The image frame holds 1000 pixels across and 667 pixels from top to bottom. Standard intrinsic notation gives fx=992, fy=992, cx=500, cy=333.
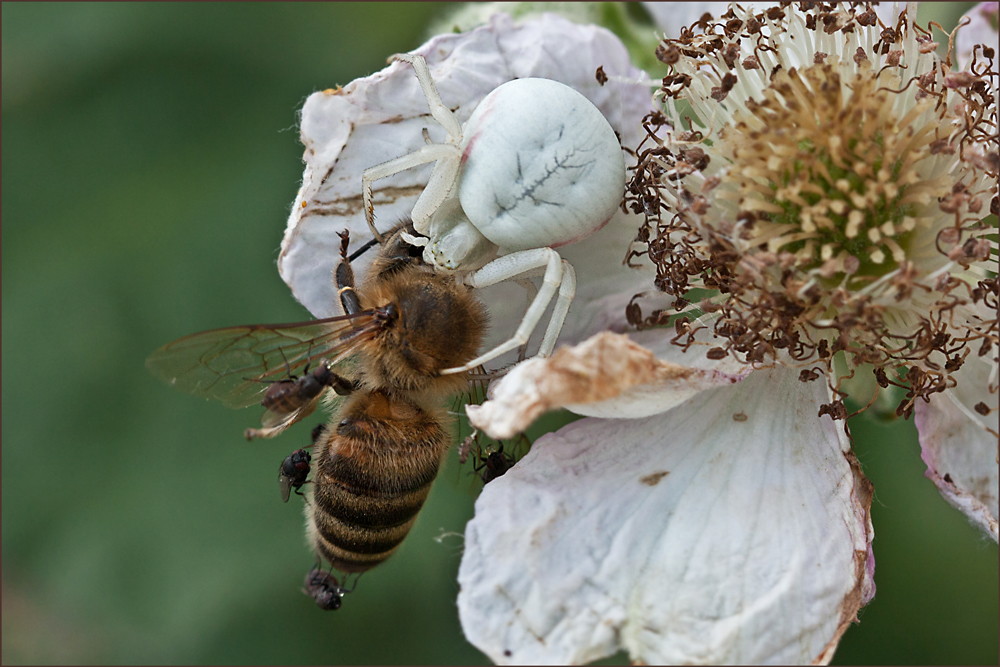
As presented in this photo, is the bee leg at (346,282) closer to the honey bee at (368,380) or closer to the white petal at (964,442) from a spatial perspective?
A: the honey bee at (368,380)

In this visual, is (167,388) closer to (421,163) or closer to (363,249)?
(363,249)

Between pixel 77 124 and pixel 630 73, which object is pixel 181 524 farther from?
pixel 630 73

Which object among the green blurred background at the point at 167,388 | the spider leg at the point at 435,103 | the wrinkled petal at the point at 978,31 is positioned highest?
the spider leg at the point at 435,103

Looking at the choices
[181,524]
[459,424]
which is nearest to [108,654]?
[181,524]

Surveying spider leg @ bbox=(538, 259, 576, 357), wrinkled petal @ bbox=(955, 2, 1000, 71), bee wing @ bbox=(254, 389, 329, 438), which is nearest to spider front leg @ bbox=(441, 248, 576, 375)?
spider leg @ bbox=(538, 259, 576, 357)

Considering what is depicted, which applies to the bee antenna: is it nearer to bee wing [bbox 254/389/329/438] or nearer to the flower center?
bee wing [bbox 254/389/329/438]

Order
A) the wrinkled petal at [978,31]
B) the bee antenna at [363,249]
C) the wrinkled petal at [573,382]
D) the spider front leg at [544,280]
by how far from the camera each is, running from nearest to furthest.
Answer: the wrinkled petal at [573,382] < the spider front leg at [544,280] < the bee antenna at [363,249] < the wrinkled petal at [978,31]

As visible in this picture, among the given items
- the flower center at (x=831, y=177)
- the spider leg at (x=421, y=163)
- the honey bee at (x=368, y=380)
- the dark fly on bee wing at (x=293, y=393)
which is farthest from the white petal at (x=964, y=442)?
the dark fly on bee wing at (x=293, y=393)

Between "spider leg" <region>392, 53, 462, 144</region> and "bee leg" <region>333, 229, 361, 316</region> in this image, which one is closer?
"bee leg" <region>333, 229, 361, 316</region>
